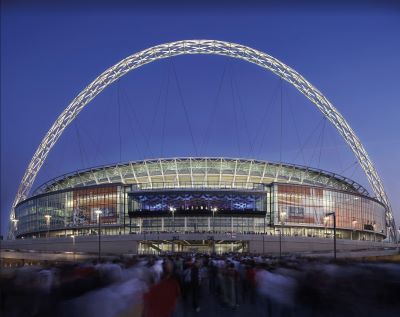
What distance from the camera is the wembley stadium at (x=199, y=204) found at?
113338 millimetres

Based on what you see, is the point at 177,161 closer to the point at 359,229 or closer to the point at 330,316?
the point at 359,229

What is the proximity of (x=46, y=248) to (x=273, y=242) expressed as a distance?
47.1 metres

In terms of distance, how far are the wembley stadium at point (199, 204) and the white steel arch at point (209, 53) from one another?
828cm

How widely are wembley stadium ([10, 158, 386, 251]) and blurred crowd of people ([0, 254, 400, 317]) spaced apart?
84.1 meters

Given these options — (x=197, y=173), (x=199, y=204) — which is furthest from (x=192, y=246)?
(x=197, y=173)

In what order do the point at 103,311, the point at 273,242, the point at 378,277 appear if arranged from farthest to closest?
the point at 273,242
the point at 378,277
the point at 103,311

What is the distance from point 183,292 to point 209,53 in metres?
92.6

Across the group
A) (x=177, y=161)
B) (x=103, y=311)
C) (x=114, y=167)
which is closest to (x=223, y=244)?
(x=177, y=161)

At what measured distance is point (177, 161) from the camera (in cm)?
12362

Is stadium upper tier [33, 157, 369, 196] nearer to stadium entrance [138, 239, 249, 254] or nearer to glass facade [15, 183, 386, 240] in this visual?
glass facade [15, 183, 386, 240]

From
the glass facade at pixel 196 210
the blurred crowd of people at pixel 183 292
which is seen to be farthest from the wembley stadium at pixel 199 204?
the blurred crowd of people at pixel 183 292

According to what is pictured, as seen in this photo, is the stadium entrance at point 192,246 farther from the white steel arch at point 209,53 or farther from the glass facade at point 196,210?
the white steel arch at point 209,53

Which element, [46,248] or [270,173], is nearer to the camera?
[46,248]

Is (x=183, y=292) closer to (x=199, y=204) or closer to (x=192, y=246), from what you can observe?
(x=199, y=204)
